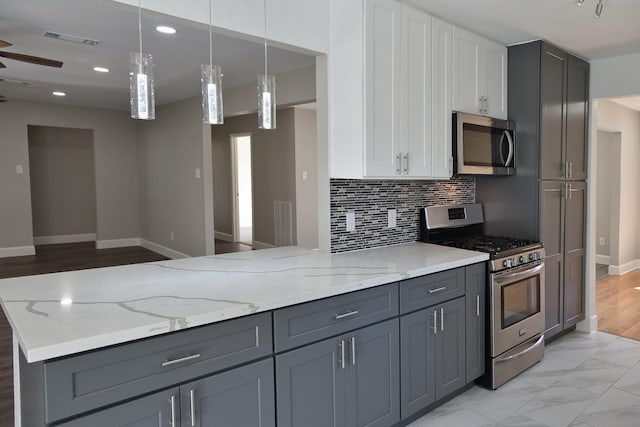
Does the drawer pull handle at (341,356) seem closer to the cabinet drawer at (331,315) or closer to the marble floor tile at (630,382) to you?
the cabinet drawer at (331,315)

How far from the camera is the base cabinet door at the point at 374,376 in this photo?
2049mm

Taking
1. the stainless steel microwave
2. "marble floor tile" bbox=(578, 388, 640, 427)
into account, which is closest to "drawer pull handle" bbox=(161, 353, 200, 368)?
the stainless steel microwave

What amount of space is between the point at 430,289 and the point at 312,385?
0.89m

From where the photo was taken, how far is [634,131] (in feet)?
20.5

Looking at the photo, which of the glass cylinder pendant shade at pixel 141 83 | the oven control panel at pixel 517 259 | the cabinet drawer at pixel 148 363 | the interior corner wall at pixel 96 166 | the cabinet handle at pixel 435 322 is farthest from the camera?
the interior corner wall at pixel 96 166

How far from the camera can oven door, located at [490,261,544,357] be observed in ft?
9.14

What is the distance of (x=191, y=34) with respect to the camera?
3457 mm

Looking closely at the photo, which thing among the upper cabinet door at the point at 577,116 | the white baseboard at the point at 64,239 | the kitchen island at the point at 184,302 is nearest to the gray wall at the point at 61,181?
the white baseboard at the point at 64,239

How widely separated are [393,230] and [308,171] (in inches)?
152

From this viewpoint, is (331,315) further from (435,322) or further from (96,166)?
(96,166)

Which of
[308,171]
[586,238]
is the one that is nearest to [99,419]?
[586,238]

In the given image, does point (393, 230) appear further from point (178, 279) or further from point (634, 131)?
point (634, 131)

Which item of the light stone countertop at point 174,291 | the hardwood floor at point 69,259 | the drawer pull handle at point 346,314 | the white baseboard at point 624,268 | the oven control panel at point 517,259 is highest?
the light stone countertop at point 174,291

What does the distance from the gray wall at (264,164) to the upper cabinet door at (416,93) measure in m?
4.02
